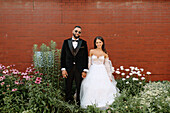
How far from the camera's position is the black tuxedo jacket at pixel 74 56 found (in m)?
3.19

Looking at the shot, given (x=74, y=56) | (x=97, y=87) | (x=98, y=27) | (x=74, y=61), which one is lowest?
(x=97, y=87)

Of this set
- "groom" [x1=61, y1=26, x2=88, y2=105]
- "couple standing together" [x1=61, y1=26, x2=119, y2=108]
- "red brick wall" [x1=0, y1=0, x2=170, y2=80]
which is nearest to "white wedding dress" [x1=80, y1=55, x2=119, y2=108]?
"couple standing together" [x1=61, y1=26, x2=119, y2=108]

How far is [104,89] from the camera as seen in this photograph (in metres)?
3.06

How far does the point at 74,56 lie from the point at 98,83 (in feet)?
2.92

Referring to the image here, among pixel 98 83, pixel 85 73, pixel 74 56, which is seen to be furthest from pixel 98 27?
pixel 98 83

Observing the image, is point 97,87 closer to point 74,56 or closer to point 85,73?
point 85,73

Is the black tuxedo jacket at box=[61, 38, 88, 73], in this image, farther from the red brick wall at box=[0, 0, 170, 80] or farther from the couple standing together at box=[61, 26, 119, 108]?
the red brick wall at box=[0, 0, 170, 80]

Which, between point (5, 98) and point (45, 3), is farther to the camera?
point (45, 3)

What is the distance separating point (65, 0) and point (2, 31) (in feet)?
8.40

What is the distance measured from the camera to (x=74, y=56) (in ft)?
10.4

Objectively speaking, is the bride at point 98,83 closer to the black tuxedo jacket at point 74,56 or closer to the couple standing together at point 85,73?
the couple standing together at point 85,73

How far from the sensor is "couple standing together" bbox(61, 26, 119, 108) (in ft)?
9.98

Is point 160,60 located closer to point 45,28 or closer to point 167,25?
point 167,25

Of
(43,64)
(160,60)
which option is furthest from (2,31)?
(160,60)
